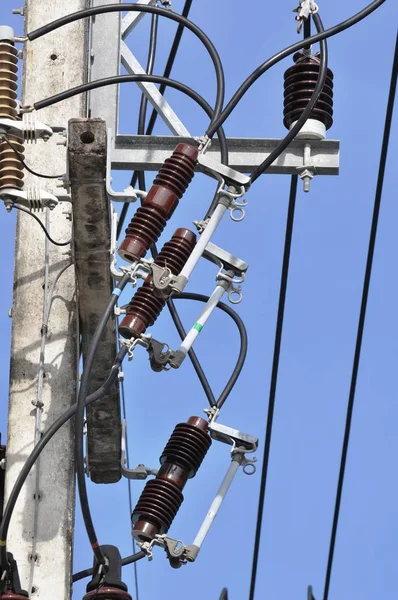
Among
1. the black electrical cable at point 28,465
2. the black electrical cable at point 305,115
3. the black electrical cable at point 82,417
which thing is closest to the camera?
the black electrical cable at point 82,417

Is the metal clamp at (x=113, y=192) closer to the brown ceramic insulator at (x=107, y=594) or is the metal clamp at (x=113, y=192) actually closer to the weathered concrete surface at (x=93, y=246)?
the weathered concrete surface at (x=93, y=246)

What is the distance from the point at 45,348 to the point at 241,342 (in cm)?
122

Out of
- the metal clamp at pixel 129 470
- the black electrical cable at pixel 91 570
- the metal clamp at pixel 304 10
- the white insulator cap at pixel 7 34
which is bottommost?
the black electrical cable at pixel 91 570

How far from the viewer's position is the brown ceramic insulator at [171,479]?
8.69 metres

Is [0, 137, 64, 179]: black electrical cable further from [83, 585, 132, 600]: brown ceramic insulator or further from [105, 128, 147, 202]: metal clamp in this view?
[83, 585, 132, 600]: brown ceramic insulator

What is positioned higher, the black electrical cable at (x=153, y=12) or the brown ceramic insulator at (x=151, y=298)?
the black electrical cable at (x=153, y=12)

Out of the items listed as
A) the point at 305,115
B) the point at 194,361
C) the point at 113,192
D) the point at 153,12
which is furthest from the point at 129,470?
the point at 153,12

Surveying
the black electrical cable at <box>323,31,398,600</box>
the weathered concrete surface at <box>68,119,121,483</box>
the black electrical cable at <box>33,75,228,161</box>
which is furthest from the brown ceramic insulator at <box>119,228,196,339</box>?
the black electrical cable at <box>323,31,398,600</box>

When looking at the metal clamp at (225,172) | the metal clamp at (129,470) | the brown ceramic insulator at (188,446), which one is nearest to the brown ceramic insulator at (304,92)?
the metal clamp at (225,172)

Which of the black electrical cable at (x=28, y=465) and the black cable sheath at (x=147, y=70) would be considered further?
the black cable sheath at (x=147, y=70)

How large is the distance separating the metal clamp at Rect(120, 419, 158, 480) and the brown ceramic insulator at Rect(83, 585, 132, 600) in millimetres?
1037

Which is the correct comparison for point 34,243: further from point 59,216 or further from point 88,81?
point 88,81

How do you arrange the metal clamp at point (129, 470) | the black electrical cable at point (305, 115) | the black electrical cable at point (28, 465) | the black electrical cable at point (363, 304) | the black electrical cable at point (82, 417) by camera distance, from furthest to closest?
1. the black electrical cable at point (363, 304)
2. the metal clamp at point (129, 470)
3. the black electrical cable at point (305, 115)
4. the black electrical cable at point (28, 465)
5. the black electrical cable at point (82, 417)

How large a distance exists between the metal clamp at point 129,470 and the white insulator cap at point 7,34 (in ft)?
7.23
